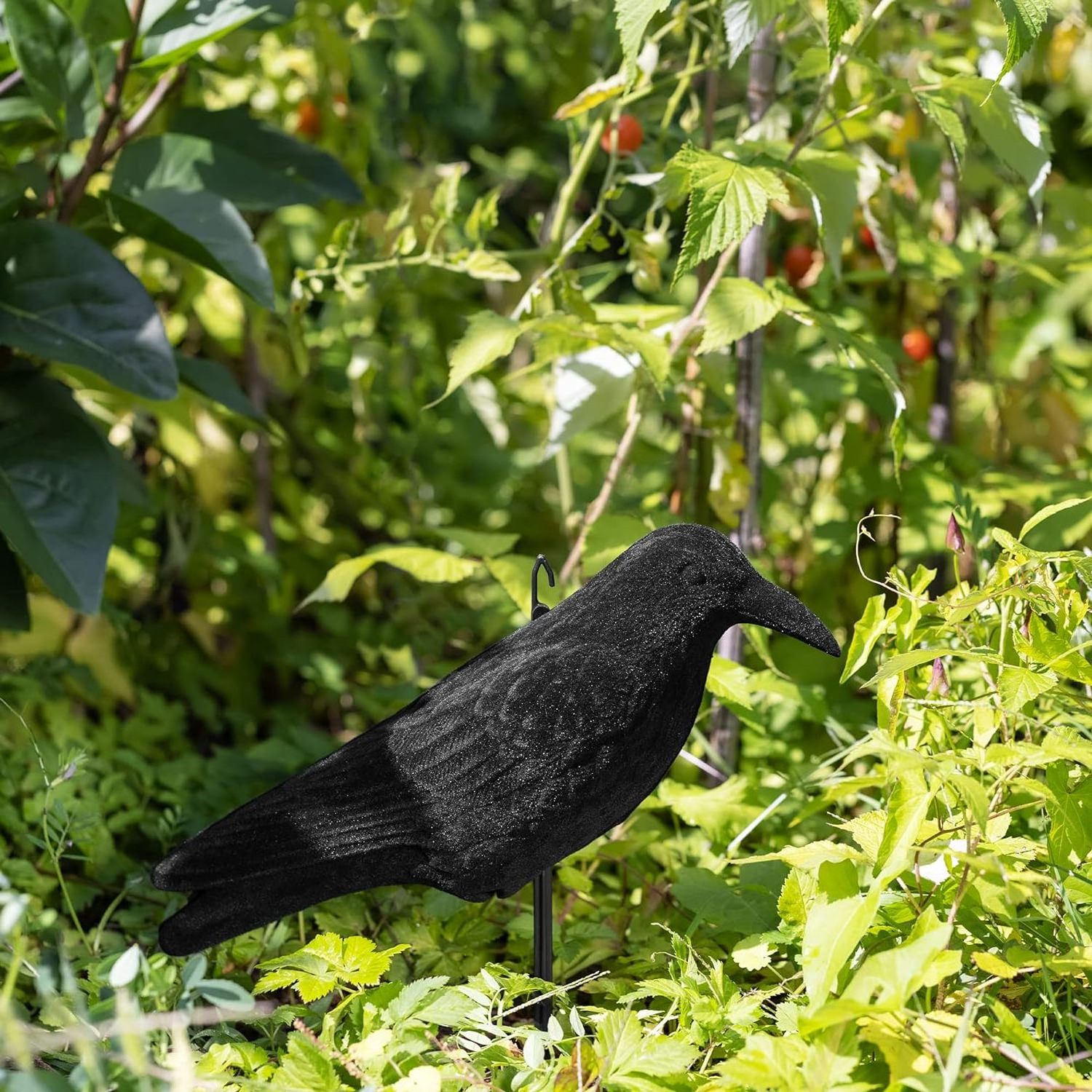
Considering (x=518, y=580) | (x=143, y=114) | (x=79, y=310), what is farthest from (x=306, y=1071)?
(x=143, y=114)

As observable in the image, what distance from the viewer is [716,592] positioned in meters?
0.92

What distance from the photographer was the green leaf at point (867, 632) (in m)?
0.95

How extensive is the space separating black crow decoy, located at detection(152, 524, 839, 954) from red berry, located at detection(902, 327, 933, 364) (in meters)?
1.03

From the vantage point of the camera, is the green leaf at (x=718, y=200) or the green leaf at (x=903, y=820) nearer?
the green leaf at (x=903, y=820)

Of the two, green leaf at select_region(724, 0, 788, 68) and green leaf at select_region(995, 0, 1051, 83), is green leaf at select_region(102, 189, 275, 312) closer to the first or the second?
green leaf at select_region(724, 0, 788, 68)

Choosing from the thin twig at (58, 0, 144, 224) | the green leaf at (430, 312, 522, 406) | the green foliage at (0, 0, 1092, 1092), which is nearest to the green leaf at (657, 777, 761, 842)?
the green foliage at (0, 0, 1092, 1092)

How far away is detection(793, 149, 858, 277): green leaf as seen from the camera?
3.95 feet

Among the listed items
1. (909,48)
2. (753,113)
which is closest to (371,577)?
(753,113)

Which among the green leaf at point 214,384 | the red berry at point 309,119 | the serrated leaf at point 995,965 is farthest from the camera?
the red berry at point 309,119

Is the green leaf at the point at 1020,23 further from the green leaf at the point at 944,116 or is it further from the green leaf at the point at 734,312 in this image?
the green leaf at the point at 734,312

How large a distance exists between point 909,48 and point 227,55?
0.96m

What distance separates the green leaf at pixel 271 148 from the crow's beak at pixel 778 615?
86cm

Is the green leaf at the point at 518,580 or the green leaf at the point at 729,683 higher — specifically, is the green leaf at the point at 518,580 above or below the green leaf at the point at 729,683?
above

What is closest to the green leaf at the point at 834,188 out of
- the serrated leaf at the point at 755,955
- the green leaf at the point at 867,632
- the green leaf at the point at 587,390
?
the green leaf at the point at 587,390
